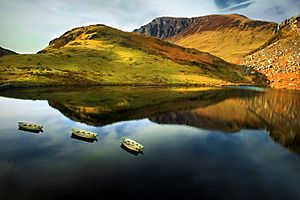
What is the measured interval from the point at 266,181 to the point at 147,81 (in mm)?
129832

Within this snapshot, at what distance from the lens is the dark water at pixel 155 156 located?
2592cm

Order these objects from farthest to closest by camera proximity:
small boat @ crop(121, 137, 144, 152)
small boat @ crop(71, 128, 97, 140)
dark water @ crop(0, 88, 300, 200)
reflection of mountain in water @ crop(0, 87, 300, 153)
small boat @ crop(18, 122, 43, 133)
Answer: reflection of mountain in water @ crop(0, 87, 300, 153) < small boat @ crop(18, 122, 43, 133) < small boat @ crop(71, 128, 97, 140) < small boat @ crop(121, 137, 144, 152) < dark water @ crop(0, 88, 300, 200)

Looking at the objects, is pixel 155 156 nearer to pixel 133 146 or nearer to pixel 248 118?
pixel 133 146

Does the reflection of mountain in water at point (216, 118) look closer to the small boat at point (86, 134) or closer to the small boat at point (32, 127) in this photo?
the small boat at point (86, 134)

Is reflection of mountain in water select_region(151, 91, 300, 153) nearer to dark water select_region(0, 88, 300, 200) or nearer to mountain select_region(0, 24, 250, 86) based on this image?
dark water select_region(0, 88, 300, 200)

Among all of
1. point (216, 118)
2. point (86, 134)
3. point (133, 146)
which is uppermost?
point (216, 118)

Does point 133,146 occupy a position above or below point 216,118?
below

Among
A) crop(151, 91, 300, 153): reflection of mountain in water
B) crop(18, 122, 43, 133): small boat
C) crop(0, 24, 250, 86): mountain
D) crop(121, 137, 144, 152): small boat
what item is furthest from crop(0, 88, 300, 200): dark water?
crop(0, 24, 250, 86): mountain

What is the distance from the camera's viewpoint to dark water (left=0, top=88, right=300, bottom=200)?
2592 centimetres

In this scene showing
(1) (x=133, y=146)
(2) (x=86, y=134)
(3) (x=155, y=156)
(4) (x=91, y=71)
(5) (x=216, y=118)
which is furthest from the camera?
(4) (x=91, y=71)

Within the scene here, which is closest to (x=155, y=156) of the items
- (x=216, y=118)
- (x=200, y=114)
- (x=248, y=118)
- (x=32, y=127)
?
(x=32, y=127)

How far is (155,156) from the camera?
3588 cm

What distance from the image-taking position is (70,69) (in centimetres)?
15725

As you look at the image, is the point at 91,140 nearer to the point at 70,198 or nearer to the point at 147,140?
the point at 147,140
